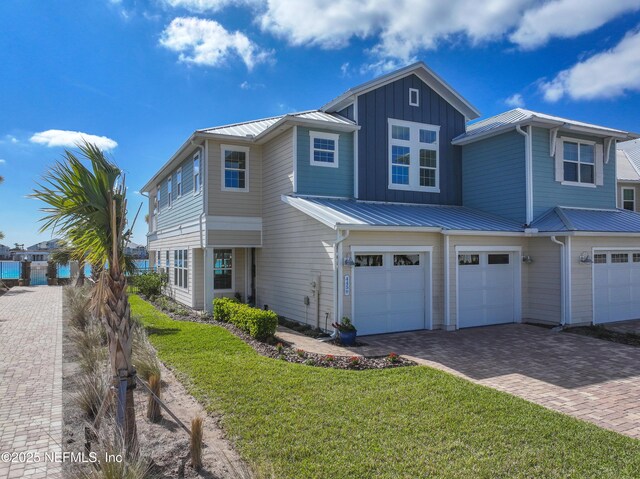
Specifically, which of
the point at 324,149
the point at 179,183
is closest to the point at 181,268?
the point at 179,183

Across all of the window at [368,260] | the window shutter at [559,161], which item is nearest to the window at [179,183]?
the window at [368,260]

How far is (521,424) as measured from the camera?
201 inches

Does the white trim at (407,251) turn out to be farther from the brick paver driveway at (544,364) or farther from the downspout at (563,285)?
the downspout at (563,285)

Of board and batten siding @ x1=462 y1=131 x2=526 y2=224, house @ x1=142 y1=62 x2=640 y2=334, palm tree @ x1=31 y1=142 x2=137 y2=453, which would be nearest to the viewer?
palm tree @ x1=31 y1=142 x2=137 y2=453

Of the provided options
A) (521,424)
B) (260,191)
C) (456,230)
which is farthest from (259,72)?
(521,424)

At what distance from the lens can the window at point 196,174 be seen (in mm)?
14924

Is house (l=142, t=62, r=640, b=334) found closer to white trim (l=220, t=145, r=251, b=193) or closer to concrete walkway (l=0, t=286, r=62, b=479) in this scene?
white trim (l=220, t=145, r=251, b=193)

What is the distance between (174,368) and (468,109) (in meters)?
13.6

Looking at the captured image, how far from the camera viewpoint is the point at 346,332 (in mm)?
9773

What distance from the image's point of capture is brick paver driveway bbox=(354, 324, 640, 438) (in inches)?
235

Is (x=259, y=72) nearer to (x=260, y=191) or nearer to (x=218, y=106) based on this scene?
(x=218, y=106)

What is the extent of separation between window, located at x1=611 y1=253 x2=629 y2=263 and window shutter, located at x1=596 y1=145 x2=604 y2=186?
284 cm

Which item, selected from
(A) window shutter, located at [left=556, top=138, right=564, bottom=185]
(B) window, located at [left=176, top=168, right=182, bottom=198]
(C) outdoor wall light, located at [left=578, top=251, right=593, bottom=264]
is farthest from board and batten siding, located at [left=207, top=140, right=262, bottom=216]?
(C) outdoor wall light, located at [left=578, top=251, right=593, bottom=264]

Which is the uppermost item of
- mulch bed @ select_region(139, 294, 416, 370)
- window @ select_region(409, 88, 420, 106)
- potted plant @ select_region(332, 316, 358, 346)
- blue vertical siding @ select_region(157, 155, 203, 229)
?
window @ select_region(409, 88, 420, 106)
